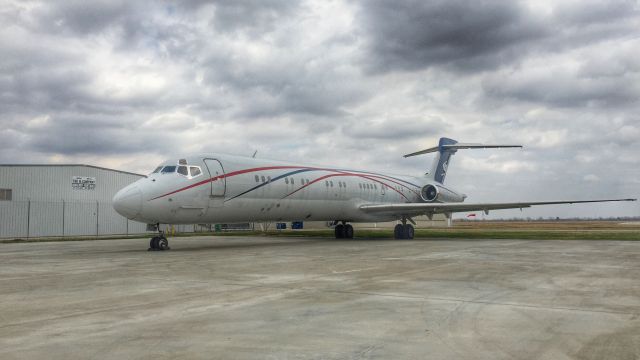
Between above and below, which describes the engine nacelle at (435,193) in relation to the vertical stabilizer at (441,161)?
below

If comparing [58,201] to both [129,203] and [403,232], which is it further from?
[403,232]

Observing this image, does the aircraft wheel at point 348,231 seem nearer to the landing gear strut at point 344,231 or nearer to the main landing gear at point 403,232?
the landing gear strut at point 344,231

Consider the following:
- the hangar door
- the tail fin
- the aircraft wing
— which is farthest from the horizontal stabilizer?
the hangar door

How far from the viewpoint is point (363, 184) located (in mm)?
28219

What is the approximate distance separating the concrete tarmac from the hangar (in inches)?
1035

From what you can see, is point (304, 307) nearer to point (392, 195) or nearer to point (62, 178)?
point (392, 195)

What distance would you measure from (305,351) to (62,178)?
37.7 meters

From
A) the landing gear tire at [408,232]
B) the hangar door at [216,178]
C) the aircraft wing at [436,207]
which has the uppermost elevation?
the hangar door at [216,178]

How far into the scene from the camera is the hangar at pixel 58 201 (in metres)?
34.3

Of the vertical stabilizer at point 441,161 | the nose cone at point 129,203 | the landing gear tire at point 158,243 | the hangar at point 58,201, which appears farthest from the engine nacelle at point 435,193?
the hangar at point 58,201

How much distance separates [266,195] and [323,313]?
15253mm

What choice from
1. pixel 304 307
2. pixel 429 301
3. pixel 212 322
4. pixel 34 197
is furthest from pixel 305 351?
pixel 34 197

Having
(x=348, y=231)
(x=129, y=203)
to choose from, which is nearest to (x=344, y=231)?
(x=348, y=231)

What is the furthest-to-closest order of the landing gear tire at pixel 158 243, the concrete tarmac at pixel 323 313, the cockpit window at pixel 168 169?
the cockpit window at pixel 168 169, the landing gear tire at pixel 158 243, the concrete tarmac at pixel 323 313
